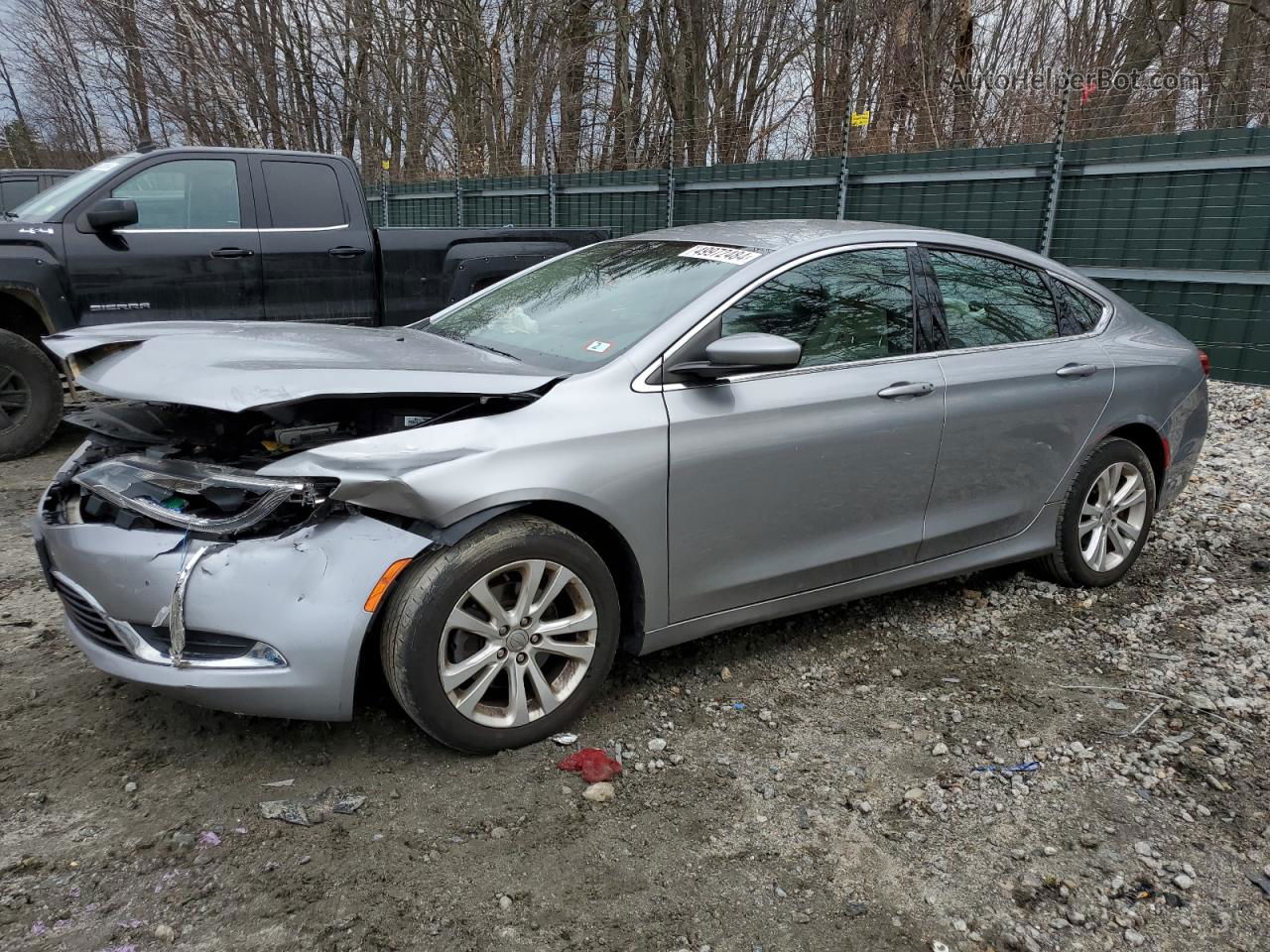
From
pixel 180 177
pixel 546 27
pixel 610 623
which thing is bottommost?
pixel 610 623

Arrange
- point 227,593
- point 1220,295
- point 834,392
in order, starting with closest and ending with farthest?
A: 1. point 227,593
2. point 834,392
3. point 1220,295

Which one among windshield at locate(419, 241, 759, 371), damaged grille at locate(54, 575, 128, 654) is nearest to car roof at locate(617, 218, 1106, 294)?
windshield at locate(419, 241, 759, 371)

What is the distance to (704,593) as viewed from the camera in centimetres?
319

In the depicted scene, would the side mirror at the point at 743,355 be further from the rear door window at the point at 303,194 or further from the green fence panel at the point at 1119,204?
the green fence panel at the point at 1119,204

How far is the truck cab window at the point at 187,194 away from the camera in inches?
253

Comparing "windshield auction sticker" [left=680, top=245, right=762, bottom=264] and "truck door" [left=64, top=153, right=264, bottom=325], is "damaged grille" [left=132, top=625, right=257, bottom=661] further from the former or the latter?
"truck door" [left=64, top=153, right=264, bottom=325]

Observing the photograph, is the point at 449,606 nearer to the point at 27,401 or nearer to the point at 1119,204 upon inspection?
the point at 27,401

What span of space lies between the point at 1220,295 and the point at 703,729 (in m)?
7.97

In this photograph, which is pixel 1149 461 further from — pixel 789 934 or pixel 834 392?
pixel 789 934

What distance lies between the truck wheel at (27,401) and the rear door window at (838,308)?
203 inches

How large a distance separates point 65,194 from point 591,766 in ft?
19.3

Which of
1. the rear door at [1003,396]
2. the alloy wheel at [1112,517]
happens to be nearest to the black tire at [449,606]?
the rear door at [1003,396]

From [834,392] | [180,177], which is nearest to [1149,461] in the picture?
A: [834,392]

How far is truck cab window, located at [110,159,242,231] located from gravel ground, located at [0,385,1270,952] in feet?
11.6
